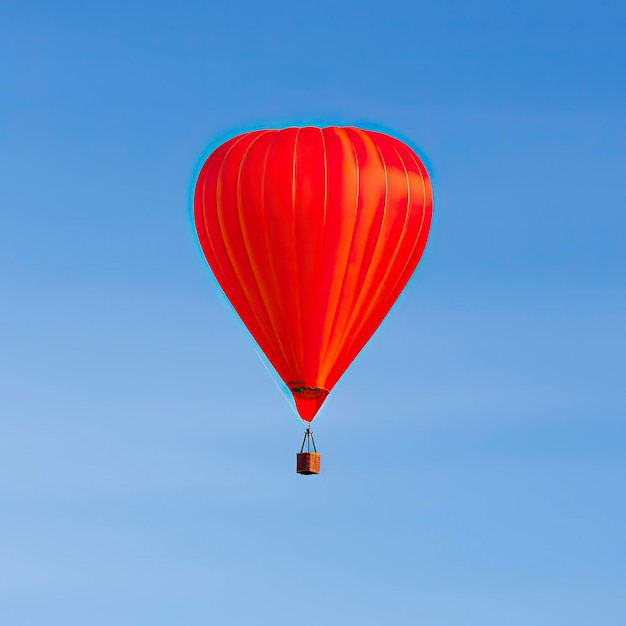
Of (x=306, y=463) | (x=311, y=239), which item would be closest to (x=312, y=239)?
(x=311, y=239)

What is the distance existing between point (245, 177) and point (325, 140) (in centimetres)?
230

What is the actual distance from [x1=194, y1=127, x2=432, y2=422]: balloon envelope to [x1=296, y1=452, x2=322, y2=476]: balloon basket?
124cm

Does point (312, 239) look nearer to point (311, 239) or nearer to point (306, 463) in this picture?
point (311, 239)

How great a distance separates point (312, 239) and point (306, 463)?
583 centimetres

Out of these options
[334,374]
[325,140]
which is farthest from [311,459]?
[325,140]

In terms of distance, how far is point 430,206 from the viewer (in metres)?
86.5

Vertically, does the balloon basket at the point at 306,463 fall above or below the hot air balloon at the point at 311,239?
below

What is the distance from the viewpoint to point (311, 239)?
84.5 m

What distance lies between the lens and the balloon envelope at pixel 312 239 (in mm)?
84500

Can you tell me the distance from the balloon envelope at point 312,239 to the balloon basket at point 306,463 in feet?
4.05

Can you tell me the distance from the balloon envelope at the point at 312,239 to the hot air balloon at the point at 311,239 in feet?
0.08

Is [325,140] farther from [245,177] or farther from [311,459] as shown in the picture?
[311,459]

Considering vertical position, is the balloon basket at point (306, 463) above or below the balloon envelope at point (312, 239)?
below

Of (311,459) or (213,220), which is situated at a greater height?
(213,220)
